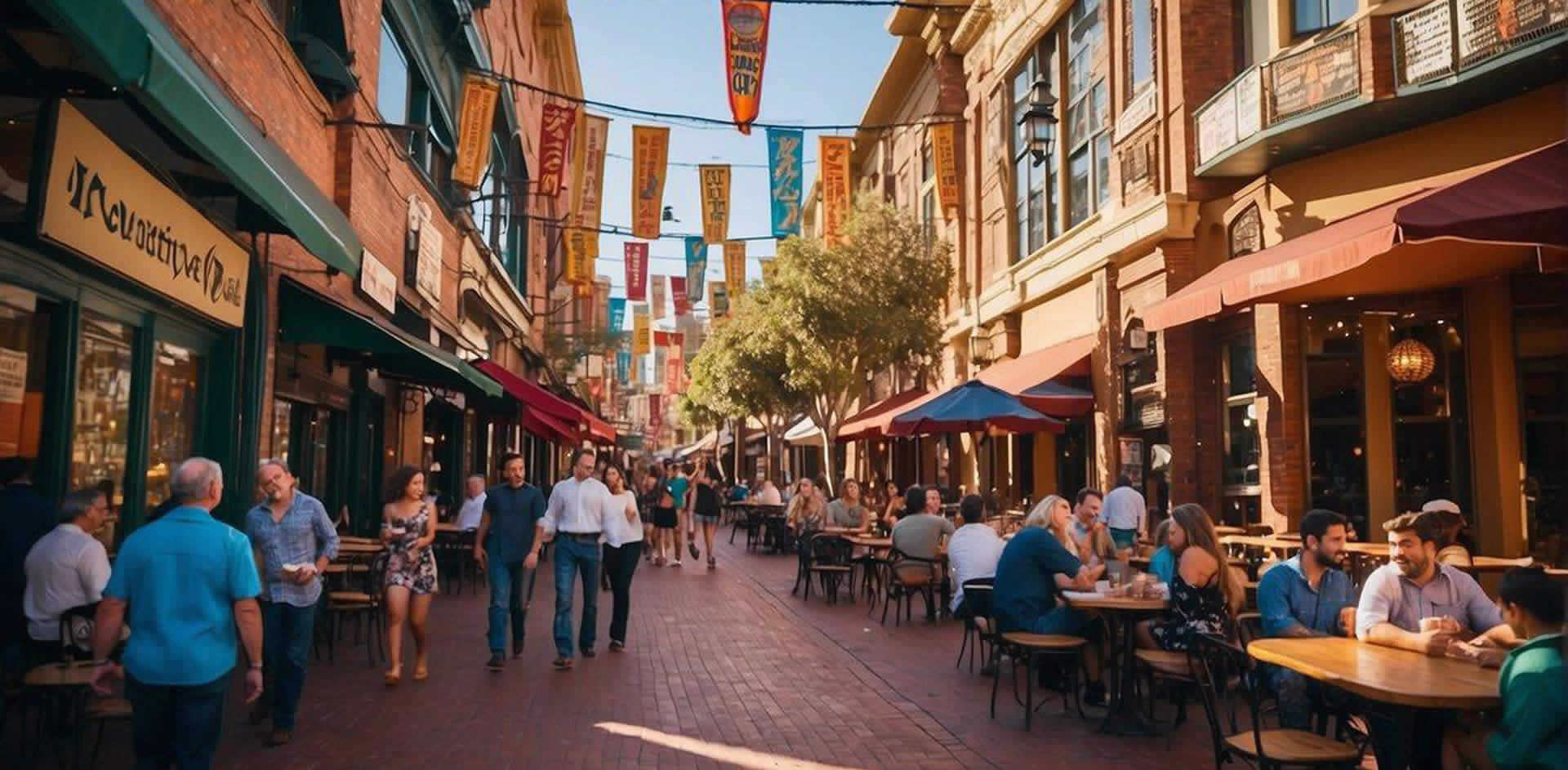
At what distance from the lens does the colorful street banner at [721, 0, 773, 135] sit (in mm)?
14875

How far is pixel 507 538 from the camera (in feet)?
31.1

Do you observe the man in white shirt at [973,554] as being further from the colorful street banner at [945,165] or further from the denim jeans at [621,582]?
the colorful street banner at [945,165]

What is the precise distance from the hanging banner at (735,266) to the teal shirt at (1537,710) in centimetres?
2506

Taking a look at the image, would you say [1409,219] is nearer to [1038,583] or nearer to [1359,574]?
[1038,583]

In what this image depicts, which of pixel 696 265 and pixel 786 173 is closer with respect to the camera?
pixel 786 173

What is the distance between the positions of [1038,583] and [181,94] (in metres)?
6.01

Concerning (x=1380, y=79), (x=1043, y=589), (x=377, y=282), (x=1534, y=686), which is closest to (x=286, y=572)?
(x=1043, y=589)

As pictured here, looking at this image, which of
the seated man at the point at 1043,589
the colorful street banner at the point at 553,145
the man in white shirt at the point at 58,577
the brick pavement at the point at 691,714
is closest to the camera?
the man in white shirt at the point at 58,577

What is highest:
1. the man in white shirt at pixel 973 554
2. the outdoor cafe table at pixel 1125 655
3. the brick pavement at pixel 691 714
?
the man in white shirt at pixel 973 554

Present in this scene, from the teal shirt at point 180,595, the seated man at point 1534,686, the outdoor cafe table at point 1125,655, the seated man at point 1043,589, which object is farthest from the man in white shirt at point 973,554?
the teal shirt at point 180,595

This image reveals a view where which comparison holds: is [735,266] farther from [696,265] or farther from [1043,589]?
[1043,589]

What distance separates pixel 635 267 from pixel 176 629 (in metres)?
24.9

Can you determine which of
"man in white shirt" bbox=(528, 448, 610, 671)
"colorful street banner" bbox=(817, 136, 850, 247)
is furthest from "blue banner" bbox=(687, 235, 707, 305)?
"man in white shirt" bbox=(528, 448, 610, 671)

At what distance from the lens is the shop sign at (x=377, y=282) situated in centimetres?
1231
